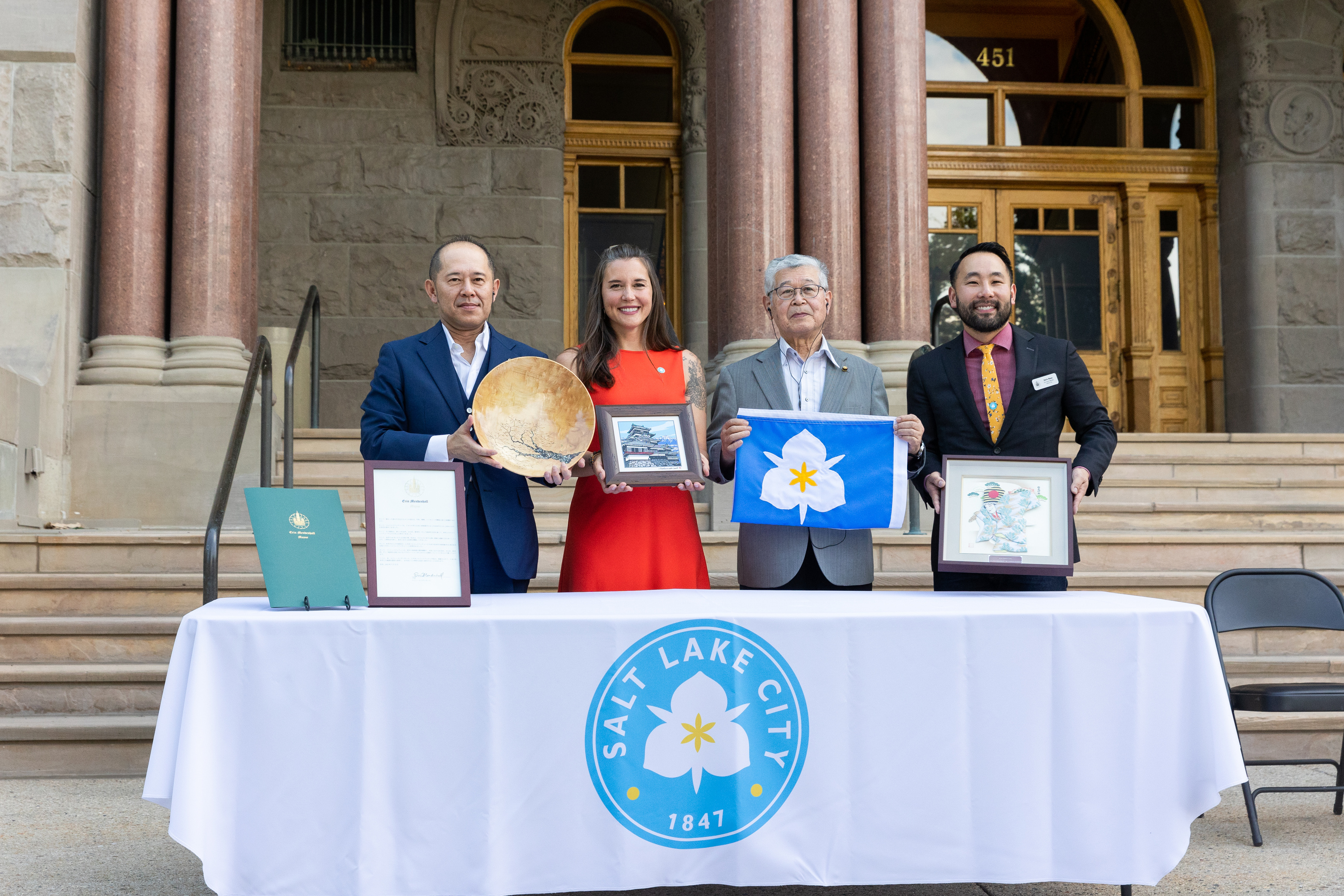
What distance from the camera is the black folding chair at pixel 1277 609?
4.17 m

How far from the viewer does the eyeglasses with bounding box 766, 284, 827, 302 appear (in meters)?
3.70

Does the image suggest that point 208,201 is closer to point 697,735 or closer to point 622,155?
point 622,155

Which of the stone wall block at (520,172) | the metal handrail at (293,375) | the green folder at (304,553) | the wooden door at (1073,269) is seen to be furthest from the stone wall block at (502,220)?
the green folder at (304,553)

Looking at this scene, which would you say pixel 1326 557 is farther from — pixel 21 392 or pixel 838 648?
pixel 21 392

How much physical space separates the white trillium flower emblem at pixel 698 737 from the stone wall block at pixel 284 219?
9020 millimetres

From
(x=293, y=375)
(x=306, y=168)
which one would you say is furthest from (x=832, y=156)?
(x=306, y=168)

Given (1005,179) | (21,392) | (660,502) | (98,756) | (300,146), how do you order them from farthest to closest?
(1005,179) → (300,146) → (21,392) → (98,756) → (660,502)

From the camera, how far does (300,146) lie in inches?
432

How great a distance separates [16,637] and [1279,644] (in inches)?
236

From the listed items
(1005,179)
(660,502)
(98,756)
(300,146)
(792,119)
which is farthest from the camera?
(1005,179)

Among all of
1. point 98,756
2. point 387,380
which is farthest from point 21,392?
point 387,380

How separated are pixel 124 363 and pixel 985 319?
224 inches

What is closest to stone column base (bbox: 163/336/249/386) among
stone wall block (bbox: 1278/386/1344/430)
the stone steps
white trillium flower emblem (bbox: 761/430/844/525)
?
the stone steps

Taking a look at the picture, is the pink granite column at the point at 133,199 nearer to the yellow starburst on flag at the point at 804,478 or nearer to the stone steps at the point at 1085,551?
the stone steps at the point at 1085,551
